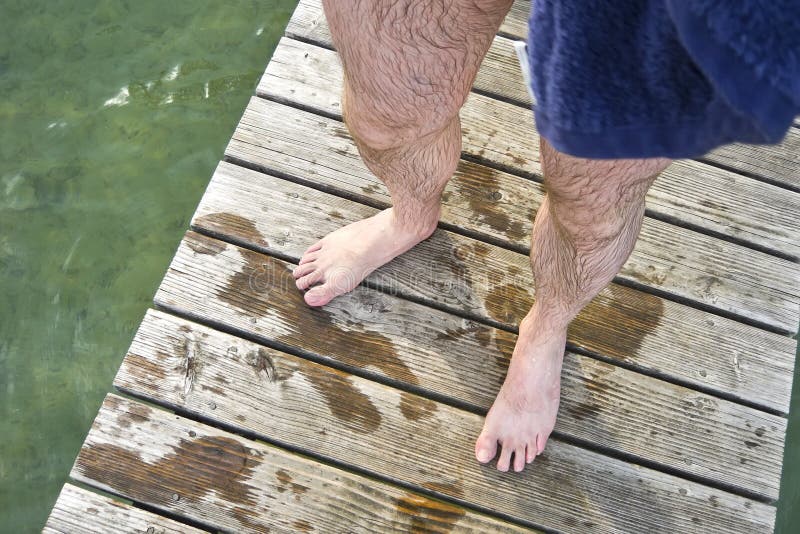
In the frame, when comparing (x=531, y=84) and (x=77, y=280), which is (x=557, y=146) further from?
(x=77, y=280)

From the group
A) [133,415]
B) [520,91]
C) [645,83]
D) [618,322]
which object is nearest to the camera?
[645,83]

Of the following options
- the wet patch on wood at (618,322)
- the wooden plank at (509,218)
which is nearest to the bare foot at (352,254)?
the wooden plank at (509,218)

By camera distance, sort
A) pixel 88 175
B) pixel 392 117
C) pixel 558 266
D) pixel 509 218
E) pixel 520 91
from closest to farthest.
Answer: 1. pixel 392 117
2. pixel 558 266
3. pixel 509 218
4. pixel 520 91
5. pixel 88 175

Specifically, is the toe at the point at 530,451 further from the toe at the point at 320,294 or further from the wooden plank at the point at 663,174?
the wooden plank at the point at 663,174

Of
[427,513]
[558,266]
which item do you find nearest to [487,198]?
[558,266]

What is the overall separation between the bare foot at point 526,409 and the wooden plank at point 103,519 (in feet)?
2.36

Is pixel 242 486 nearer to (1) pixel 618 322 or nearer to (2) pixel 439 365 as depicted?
(2) pixel 439 365

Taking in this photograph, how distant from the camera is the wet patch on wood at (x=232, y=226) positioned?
1867mm

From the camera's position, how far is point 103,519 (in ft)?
5.27

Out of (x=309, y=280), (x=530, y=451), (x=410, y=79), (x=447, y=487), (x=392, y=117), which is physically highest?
(x=410, y=79)

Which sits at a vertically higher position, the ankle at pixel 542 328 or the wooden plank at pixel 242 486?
the ankle at pixel 542 328

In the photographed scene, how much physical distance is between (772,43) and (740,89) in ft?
0.12

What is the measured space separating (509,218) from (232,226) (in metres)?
0.75

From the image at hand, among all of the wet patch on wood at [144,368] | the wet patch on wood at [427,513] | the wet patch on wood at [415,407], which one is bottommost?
the wet patch on wood at [427,513]
